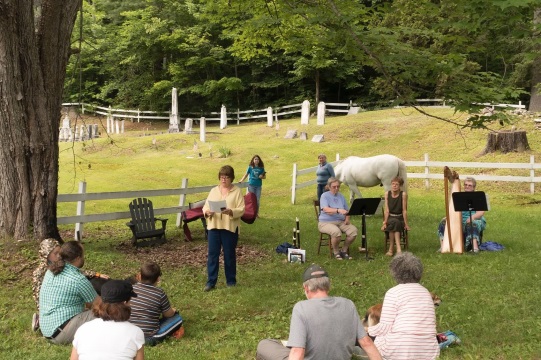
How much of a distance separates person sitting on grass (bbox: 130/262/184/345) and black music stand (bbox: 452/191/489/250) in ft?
20.0

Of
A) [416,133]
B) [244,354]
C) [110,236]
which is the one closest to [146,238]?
[110,236]

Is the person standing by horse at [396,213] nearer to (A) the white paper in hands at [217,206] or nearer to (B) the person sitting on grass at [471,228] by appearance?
(B) the person sitting on grass at [471,228]

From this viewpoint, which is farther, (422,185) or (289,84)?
(289,84)

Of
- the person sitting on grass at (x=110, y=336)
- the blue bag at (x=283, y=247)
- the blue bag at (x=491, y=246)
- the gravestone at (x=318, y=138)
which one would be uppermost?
the gravestone at (x=318, y=138)

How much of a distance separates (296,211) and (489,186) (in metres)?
6.99

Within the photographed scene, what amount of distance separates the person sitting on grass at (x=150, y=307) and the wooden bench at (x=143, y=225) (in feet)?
19.7

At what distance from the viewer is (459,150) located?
2617 centimetres

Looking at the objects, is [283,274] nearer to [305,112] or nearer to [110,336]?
[110,336]

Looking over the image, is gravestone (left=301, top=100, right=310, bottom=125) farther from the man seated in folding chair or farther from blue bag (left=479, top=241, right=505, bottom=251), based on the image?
blue bag (left=479, top=241, right=505, bottom=251)

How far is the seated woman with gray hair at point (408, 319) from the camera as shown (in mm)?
5188

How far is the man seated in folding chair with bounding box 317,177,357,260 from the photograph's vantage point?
11773 millimetres

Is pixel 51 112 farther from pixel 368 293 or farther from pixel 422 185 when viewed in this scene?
pixel 422 185

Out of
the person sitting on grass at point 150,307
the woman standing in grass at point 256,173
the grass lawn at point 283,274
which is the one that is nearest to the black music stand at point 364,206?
the grass lawn at point 283,274

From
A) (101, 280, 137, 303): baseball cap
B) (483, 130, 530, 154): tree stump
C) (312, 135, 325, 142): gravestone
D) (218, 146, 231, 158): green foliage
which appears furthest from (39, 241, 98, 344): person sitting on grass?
(312, 135, 325, 142): gravestone
